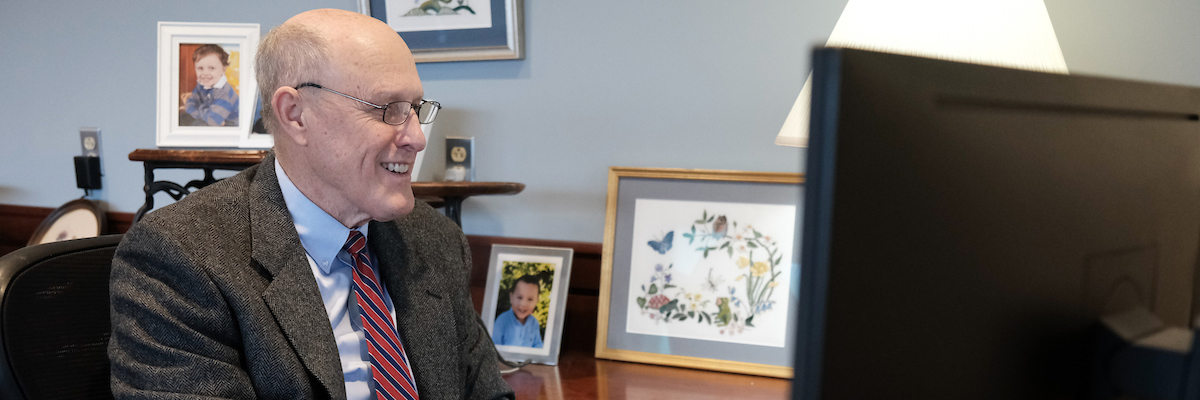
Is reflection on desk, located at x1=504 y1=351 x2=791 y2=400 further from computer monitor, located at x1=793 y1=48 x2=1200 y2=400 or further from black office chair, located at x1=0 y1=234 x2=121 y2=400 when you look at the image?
computer monitor, located at x1=793 y1=48 x2=1200 y2=400

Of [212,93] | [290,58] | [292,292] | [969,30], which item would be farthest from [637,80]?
[212,93]

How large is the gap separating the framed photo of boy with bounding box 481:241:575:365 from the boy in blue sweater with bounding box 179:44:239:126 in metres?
1.09

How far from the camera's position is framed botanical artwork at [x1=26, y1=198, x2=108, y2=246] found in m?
2.35

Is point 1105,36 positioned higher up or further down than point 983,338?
higher up

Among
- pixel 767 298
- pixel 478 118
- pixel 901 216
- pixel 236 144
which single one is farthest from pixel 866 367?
pixel 236 144

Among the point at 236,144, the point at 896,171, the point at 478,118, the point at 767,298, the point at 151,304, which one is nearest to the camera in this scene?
the point at 896,171

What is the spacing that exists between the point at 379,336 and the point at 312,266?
0.14 m

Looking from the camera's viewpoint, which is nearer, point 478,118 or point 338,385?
point 338,385

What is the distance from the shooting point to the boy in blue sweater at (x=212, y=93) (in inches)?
86.9

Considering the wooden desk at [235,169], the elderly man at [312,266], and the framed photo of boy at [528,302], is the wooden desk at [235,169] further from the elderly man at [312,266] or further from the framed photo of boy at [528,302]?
the elderly man at [312,266]

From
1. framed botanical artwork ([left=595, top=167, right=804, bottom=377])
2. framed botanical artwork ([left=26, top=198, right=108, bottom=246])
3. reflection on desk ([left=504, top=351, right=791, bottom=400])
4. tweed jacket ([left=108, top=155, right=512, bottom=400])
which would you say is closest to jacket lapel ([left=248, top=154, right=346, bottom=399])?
tweed jacket ([left=108, top=155, right=512, bottom=400])

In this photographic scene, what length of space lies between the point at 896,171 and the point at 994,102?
0.28 ft

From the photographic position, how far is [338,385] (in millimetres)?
945

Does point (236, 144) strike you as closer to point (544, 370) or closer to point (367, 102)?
point (544, 370)
